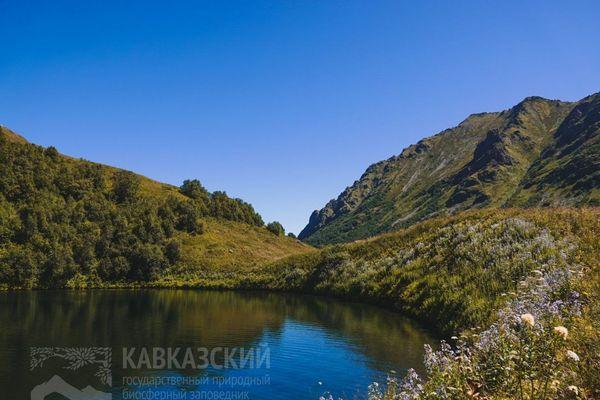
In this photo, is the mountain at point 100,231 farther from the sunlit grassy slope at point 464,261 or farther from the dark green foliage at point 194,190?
the sunlit grassy slope at point 464,261

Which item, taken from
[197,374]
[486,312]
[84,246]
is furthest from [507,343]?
[84,246]

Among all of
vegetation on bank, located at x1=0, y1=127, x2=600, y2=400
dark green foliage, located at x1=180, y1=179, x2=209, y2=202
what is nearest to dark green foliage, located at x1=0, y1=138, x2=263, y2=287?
vegetation on bank, located at x1=0, y1=127, x2=600, y2=400

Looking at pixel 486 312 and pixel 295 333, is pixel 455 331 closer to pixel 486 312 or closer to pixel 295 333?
pixel 486 312

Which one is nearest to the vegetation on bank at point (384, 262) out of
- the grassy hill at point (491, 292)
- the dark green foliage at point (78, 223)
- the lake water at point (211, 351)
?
the grassy hill at point (491, 292)

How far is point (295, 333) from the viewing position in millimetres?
38438

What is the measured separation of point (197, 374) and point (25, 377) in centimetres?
920

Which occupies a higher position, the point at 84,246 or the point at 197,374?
the point at 84,246

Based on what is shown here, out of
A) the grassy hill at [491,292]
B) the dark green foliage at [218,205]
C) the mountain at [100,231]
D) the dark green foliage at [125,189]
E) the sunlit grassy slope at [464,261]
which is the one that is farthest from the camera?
the dark green foliage at [218,205]

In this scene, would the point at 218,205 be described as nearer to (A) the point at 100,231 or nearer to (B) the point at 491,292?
(A) the point at 100,231

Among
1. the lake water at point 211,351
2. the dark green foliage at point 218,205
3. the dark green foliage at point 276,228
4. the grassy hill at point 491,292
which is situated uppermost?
the dark green foliage at point 218,205

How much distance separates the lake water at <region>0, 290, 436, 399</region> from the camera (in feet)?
74.4

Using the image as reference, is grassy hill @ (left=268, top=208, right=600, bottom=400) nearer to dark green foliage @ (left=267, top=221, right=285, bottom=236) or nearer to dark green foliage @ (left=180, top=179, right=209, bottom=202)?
dark green foliage @ (left=267, top=221, right=285, bottom=236)

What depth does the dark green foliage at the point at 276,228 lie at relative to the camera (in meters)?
174

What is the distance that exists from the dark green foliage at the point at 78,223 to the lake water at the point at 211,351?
51.8 m
